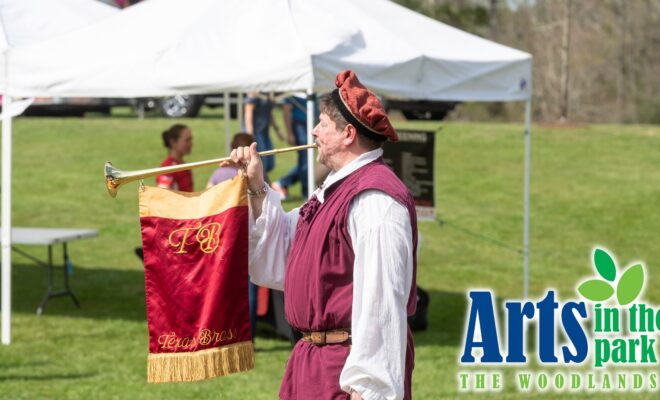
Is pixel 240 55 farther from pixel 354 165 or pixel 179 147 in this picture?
pixel 354 165

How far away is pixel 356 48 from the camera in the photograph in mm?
8023

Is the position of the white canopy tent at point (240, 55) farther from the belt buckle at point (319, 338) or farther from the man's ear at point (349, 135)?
the belt buckle at point (319, 338)

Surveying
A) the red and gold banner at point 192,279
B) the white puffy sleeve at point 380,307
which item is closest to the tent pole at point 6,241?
the red and gold banner at point 192,279

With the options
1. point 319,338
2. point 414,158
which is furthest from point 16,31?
point 319,338

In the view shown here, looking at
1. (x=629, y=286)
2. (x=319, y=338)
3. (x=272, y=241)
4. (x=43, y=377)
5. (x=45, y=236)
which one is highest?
(x=272, y=241)

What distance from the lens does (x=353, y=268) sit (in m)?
3.75

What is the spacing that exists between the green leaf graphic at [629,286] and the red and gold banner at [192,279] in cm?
509

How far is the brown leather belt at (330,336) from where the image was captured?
383 centimetres

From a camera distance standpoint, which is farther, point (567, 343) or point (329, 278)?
point (567, 343)

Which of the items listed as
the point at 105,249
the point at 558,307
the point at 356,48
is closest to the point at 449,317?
the point at 558,307

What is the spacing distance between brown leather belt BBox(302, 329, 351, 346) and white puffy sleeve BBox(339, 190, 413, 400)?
160 millimetres

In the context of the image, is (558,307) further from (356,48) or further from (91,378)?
(91,378)

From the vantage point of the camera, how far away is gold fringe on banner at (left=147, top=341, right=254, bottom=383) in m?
4.34

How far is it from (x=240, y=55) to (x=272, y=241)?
147 inches
